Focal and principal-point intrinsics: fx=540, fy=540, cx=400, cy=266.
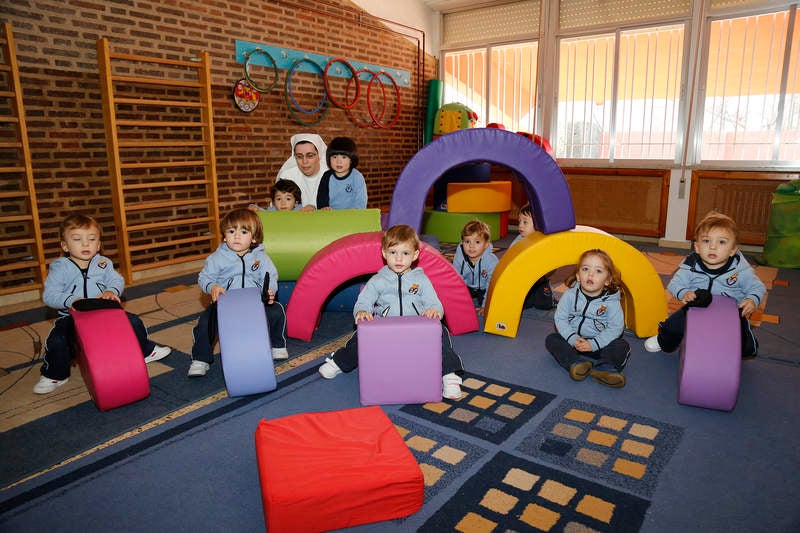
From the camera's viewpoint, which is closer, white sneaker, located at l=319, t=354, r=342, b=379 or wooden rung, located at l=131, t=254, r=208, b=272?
white sneaker, located at l=319, t=354, r=342, b=379

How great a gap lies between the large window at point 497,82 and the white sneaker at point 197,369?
6.57 meters

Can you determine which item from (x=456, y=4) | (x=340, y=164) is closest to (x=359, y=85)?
(x=456, y=4)

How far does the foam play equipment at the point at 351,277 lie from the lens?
128 inches

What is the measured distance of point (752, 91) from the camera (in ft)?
21.5

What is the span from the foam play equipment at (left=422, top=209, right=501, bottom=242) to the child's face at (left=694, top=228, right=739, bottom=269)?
160 inches

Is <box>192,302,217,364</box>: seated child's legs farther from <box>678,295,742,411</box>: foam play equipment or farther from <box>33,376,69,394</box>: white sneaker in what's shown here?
<box>678,295,742,411</box>: foam play equipment

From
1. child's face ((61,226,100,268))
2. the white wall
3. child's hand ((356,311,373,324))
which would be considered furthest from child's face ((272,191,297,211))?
the white wall

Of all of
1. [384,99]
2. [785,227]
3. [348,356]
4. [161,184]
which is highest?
[384,99]

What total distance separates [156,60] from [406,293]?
381cm

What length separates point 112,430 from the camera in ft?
7.94

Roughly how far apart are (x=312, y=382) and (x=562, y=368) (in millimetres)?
1415

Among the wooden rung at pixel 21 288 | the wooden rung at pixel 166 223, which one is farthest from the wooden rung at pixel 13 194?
the wooden rung at pixel 166 223

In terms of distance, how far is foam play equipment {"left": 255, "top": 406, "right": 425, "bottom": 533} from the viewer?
1697mm

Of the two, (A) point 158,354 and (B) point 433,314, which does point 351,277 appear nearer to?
(B) point 433,314
